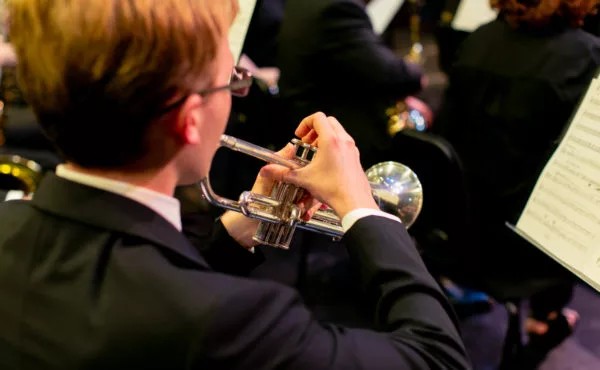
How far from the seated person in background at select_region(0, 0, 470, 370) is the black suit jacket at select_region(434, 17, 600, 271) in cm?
107

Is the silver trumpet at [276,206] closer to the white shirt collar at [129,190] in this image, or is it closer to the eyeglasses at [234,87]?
the eyeglasses at [234,87]

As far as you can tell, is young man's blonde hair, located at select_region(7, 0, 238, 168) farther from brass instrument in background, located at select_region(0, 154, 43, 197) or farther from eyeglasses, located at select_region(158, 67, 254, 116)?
brass instrument in background, located at select_region(0, 154, 43, 197)

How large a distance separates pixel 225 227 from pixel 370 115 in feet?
3.60

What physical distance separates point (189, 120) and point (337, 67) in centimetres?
135

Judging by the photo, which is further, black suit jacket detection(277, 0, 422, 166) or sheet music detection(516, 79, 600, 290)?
black suit jacket detection(277, 0, 422, 166)

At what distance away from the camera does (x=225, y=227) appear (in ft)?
3.45

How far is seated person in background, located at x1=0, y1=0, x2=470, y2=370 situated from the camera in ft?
1.95

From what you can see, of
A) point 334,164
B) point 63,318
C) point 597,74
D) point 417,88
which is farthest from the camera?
point 417,88

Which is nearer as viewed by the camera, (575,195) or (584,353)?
(575,195)

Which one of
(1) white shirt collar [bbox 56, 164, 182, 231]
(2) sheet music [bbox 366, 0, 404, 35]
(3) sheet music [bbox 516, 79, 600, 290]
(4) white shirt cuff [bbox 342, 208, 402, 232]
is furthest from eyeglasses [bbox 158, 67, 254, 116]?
(2) sheet music [bbox 366, 0, 404, 35]

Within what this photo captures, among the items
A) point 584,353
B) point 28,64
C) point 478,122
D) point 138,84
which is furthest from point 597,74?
point 584,353

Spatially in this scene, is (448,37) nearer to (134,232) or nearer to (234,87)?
(234,87)

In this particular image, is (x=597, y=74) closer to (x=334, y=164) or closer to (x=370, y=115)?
(x=334, y=164)

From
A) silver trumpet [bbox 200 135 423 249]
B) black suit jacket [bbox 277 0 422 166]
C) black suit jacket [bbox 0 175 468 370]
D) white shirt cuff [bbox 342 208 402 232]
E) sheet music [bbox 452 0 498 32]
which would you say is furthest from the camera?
sheet music [bbox 452 0 498 32]
